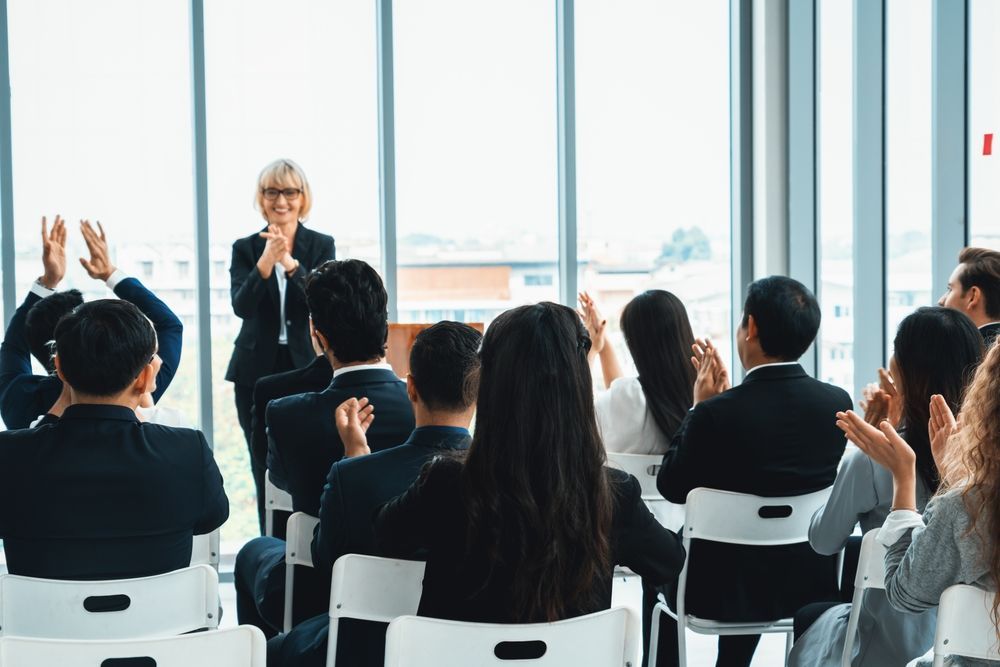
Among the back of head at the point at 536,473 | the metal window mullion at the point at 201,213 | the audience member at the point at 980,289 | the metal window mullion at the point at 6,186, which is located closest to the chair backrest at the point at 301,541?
the back of head at the point at 536,473

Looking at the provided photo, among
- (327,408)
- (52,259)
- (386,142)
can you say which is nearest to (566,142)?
(386,142)

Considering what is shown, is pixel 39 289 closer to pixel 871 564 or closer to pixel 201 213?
pixel 201 213

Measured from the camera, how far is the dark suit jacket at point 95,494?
211cm

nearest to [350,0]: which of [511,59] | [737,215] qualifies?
[511,59]

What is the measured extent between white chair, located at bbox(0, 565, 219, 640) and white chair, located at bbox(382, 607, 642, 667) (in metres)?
0.55

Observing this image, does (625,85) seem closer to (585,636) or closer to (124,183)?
(124,183)

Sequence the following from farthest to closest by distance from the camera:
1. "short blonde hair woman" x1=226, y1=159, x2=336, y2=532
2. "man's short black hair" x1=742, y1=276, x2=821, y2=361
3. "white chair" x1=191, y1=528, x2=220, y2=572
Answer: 1. "short blonde hair woman" x1=226, y1=159, x2=336, y2=532
2. "man's short black hair" x1=742, y1=276, x2=821, y2=361
3. "white chair" x1=191, y1=528, x2=220, y2=572

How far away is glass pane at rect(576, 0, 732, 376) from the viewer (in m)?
5.24

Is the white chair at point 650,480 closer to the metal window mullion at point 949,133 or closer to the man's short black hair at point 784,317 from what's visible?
the man's short black hair at point 784,317

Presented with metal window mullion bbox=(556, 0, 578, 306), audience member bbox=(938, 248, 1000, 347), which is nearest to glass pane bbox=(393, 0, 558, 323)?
metal window mullion bbox=(556, 0, 578, 306)

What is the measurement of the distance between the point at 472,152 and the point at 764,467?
9.38 ft

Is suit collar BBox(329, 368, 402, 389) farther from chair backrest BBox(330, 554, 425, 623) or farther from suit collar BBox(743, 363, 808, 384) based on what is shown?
suit collar BBox(743, 363, 808, 384)

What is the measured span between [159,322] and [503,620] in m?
2.04

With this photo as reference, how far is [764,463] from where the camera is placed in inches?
108
